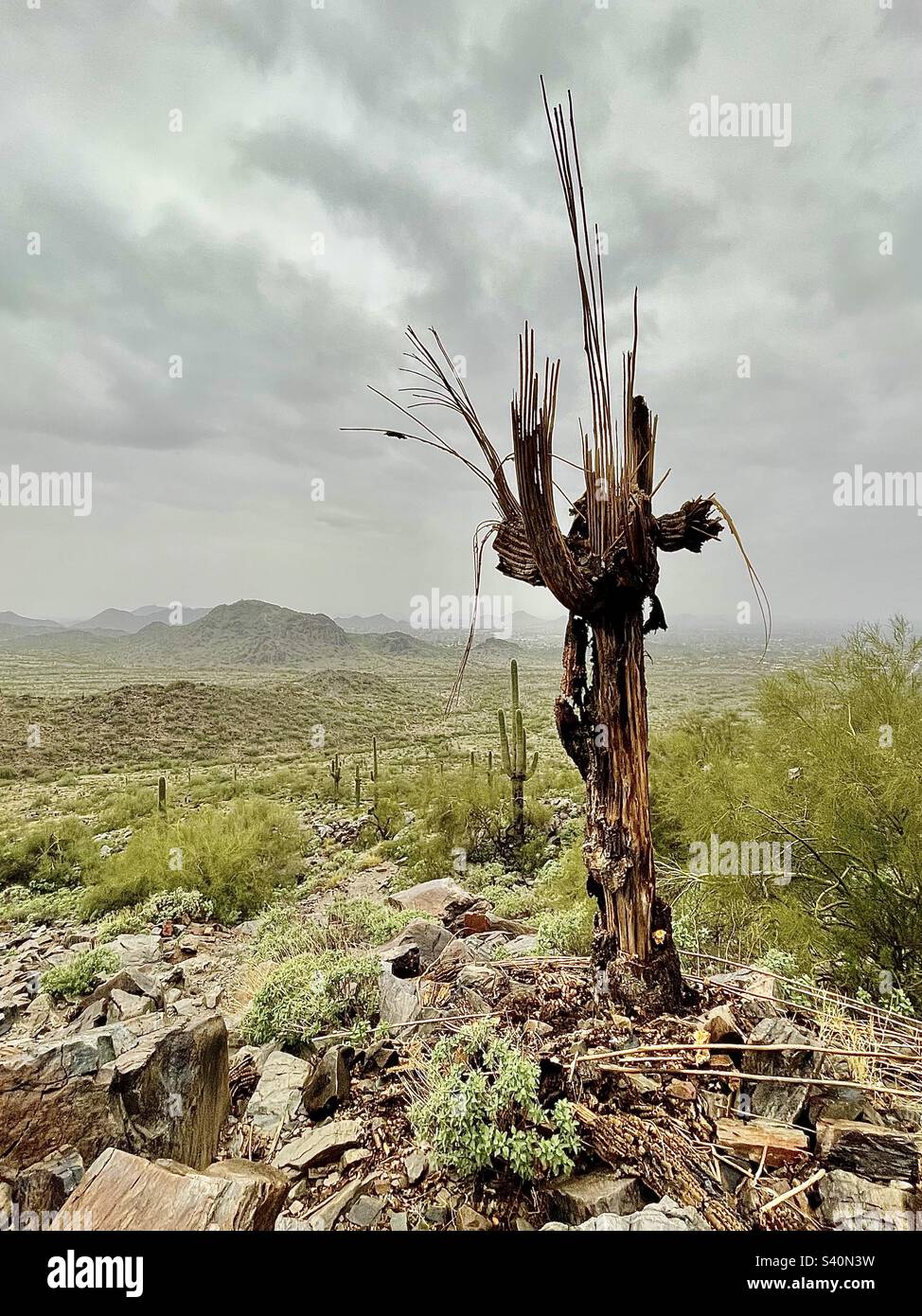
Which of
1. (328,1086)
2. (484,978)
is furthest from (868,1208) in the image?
(328,1086)

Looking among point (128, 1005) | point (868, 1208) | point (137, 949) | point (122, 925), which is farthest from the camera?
point (122, 925)

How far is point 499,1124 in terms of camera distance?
6.49 feet

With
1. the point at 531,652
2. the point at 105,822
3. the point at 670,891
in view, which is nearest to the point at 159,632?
the point at 531,652

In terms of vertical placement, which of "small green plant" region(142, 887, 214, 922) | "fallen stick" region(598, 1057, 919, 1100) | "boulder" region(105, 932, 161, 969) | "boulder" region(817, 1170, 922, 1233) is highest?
"fallen stick" region(598, 1057, 919, 1100)

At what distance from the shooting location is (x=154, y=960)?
685cm

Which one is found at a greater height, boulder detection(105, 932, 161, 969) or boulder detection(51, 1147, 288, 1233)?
boulder detection(51, 1147, 288, 1233)

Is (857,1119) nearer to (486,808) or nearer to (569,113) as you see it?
(569,113)

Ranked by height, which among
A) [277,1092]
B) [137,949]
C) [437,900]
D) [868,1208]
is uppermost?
[868,1208]

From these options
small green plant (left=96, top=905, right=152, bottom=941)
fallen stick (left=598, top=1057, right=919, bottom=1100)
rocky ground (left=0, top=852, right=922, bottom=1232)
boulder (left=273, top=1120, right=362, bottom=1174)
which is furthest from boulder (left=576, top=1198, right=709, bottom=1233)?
small green plant (left=96, top=905, right=152, bottom=941)

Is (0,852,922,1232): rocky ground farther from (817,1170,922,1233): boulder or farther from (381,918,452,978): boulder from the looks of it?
(381,918,452,978): boulder

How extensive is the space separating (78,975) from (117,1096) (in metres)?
4.17

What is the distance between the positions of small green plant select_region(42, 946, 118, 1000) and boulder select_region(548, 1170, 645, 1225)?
551 cm

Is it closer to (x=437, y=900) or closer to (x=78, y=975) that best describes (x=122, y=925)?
(x=78, y=975)

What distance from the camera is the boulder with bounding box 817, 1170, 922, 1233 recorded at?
166cm
